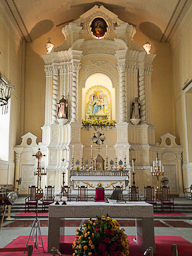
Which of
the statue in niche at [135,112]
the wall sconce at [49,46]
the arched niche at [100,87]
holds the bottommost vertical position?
Result: the statue in niche at [135,112]

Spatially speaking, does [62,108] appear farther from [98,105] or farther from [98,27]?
[98,27]

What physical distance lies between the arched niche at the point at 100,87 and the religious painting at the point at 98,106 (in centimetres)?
23

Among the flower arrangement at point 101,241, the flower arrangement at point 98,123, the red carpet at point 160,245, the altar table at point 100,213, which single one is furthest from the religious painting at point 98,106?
the flower arrangement at point 101,241

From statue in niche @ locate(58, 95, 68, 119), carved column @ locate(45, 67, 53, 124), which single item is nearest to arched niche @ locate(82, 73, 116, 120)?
statue in niche @ locate(58, 95, 68, 119)

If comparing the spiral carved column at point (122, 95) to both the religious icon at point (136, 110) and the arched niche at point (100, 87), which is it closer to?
the religious icon at point (136, 110)

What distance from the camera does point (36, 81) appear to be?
17.2 m

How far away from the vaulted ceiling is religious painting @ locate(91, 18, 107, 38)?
1.08 m

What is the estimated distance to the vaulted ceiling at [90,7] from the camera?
47.5ft

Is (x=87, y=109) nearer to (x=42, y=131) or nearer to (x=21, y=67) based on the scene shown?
(x=42, y=131)

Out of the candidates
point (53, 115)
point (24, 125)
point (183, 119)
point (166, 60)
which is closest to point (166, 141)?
point (183, 119)

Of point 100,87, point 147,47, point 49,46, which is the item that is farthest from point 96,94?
point 147,47

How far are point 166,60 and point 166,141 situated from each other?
5.00 m

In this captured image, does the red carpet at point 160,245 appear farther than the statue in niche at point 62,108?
No

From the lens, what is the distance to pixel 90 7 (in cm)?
1680
